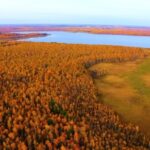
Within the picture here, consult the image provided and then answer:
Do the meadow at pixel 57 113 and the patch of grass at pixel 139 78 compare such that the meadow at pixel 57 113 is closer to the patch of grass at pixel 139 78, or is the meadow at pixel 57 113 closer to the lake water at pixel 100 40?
the patch of grass at pixel 139 78

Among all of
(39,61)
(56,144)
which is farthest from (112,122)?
(39,61)

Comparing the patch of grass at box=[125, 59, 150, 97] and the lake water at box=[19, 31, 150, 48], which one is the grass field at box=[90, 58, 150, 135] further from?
the lake water at box=[19, 31, 150, 48]

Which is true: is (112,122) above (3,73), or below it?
below

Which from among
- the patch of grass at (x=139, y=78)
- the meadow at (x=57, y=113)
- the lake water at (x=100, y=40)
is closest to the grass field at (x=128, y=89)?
the patch of grass at (x=139, y=78)

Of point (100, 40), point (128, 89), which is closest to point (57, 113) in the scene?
point (128, 89)

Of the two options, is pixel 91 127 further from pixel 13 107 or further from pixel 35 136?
pixel 13 107

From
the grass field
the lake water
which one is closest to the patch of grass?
the grass field
